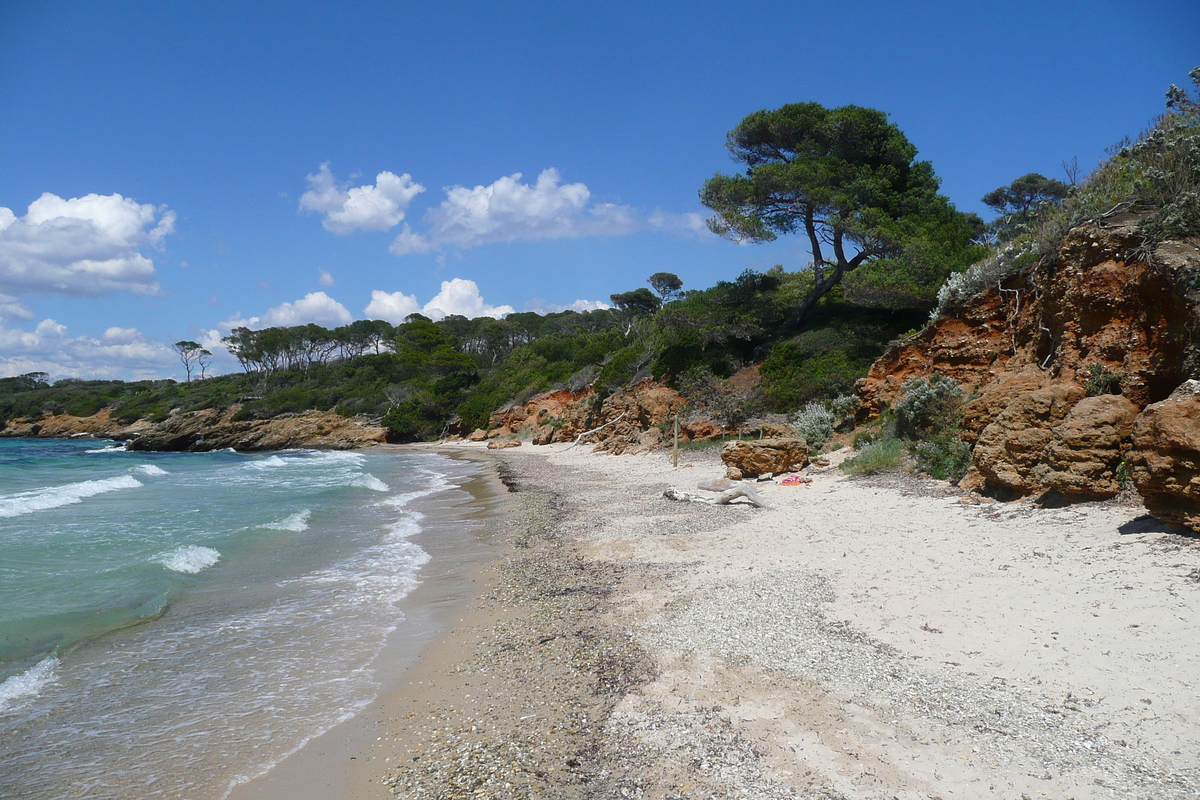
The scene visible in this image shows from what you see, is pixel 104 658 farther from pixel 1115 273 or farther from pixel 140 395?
pixel 140 395

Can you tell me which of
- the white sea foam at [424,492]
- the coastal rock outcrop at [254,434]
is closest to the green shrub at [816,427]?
the white sea foam at [424,492]

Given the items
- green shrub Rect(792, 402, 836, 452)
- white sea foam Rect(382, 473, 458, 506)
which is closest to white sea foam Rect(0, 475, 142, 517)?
white sea foam Rect(382, 473, 458, 506)

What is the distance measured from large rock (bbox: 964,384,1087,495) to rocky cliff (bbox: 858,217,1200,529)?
0.01 meters

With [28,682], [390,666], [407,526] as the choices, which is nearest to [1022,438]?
[390,666]

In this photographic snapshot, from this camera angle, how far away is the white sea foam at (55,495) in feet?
52.2

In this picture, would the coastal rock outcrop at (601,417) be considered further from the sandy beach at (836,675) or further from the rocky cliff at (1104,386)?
the sandy beach at (836,675)

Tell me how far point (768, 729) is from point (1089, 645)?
8.23ft

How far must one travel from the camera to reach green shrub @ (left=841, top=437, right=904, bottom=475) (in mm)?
12453

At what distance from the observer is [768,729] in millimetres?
4035

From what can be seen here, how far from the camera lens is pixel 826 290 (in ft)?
88.6

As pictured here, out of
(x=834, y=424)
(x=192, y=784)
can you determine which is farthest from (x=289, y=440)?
(x=192, y=784)

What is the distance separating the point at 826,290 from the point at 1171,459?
2235 cm

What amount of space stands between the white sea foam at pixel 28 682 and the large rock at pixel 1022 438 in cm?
1118

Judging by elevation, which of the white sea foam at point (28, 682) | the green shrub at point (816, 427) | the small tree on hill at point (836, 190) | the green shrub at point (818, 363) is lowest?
the white sea foam at point (28, 682)
